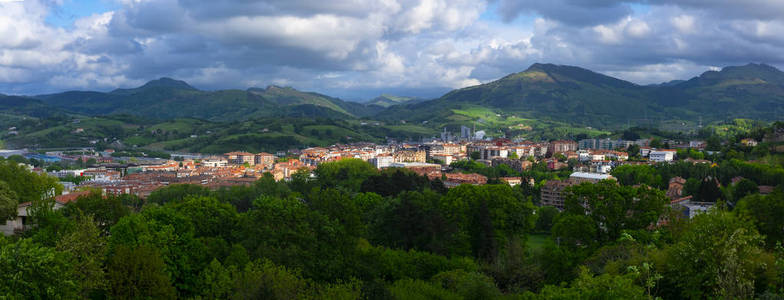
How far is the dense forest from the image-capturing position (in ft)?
47.0

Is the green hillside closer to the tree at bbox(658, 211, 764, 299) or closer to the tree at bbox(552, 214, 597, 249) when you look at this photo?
the tree at bbox(552, 214, 597, 249)

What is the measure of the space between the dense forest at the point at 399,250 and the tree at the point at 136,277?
0.05 m

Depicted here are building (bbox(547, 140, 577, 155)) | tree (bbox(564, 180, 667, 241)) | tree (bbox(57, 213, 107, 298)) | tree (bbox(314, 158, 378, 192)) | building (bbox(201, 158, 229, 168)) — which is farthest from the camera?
building (bbox(547, 140, 577, 155))

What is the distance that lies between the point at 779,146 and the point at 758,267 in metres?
65.5

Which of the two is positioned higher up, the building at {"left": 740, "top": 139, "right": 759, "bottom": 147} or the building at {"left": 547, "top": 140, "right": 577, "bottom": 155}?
the building at {"left": 740, "top": 139, "right": 759, "bottom": 147}

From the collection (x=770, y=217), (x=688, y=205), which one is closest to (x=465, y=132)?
(x=688, y=205)

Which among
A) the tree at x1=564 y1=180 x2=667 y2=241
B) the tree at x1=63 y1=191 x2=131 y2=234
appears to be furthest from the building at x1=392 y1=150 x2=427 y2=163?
the tree at x1=63 y1=191 x2=131 y2=234

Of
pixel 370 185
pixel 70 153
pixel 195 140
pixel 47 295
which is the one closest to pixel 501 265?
pixel 47 295

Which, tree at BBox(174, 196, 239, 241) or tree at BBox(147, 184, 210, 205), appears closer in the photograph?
tree at BBox(174, 196, 239, 241)

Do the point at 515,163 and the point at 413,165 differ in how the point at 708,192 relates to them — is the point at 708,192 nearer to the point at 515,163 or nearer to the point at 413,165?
the point at 515,163

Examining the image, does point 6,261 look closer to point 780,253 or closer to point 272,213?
point 272,213

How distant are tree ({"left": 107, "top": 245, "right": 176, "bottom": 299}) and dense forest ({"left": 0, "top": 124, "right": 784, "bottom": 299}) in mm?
45

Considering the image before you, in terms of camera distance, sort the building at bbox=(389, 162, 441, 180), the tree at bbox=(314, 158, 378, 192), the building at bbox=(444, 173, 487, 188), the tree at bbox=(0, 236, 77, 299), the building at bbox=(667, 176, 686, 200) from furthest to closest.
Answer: the building at bbox=(389, 162, 441, 180)
the building at bbox=(444, 173, 487, 188)
the tree at bbox=(314, 158, 378, 192)
the building at bbox=(667, 176, 686, 200)
the tree at bbox=(0, 236, 77, 299)

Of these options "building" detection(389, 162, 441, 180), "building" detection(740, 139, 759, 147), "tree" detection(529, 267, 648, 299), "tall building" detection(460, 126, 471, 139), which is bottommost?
"building" detection(389, 162, 441, 180)
